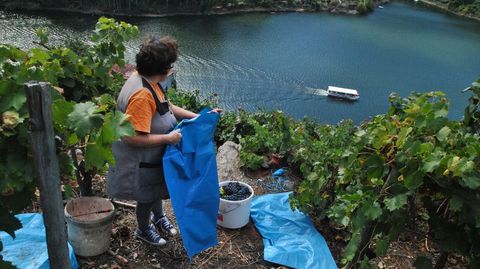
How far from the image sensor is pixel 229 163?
5.18m

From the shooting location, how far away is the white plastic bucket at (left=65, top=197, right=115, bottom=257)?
3092mm

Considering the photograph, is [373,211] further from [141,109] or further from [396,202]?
[141,109]

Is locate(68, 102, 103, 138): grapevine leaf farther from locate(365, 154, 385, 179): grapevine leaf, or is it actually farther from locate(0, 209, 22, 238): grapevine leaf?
locate(365, 154, 385, 179): grapevine leaf

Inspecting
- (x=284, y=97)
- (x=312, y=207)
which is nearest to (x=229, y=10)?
(x=284, y=97)

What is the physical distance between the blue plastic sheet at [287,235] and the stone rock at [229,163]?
68cm

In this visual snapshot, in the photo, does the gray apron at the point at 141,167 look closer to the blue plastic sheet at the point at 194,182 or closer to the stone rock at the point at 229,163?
the blue plastic sheet at the point at 194,182

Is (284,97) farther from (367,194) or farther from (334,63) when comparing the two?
(367,194)

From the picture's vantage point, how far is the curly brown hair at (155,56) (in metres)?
2.85

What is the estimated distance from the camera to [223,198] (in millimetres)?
3840

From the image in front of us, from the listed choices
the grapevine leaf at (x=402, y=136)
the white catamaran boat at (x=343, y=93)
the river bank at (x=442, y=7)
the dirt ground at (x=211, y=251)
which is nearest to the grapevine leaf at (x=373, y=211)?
the grapevine leaf at (x=402, y=136)

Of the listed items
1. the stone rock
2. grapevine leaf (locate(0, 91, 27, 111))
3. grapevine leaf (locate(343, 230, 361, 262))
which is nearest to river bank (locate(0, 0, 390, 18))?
the stone rock

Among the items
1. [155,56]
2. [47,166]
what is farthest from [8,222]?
[155,56]

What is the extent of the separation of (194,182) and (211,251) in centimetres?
76

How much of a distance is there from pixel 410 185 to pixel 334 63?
24.5 meters
